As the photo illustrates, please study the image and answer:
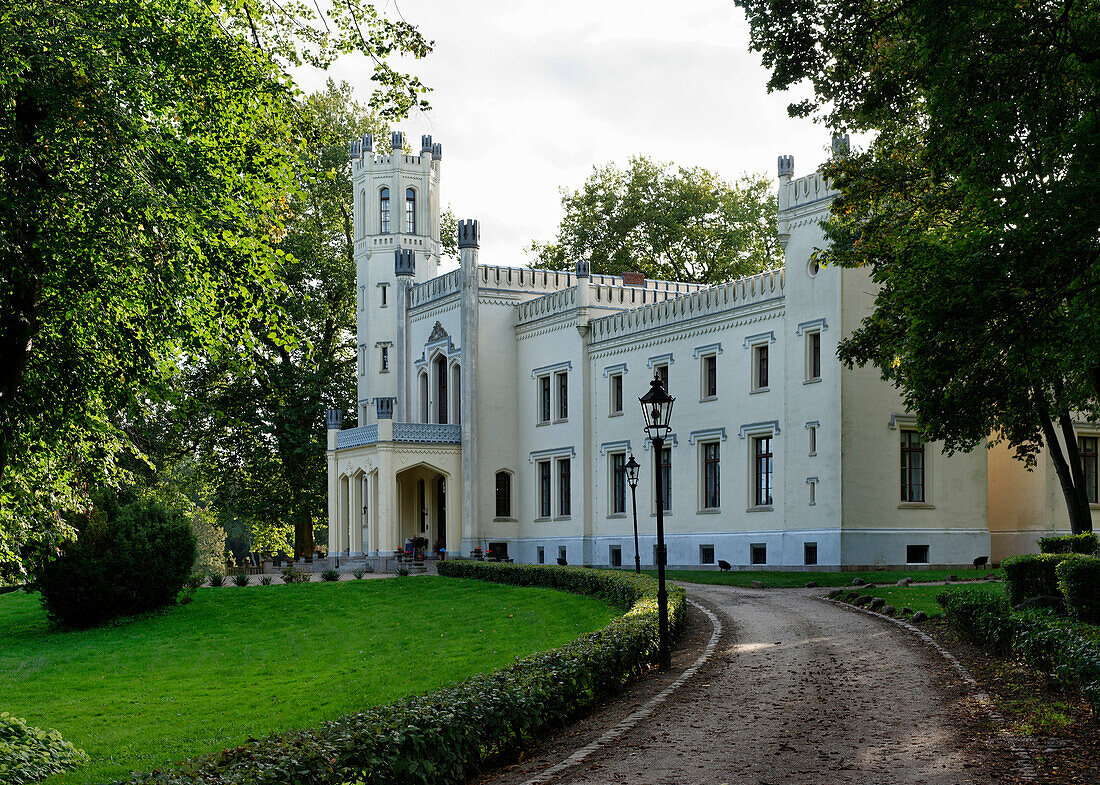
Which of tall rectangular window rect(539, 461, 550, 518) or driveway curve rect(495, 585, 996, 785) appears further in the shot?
tall rectangular window rect(539, 461, 550, 518)

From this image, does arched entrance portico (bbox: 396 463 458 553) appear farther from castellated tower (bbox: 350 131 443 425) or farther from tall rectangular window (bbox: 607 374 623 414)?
tall rectangular window (bbox: 607 374 623 414)

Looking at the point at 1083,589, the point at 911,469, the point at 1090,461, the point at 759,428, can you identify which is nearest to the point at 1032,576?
the point at 1083,589

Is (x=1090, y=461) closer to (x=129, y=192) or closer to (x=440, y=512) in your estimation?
(x=440, y=512)

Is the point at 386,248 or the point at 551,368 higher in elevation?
the point at 386,248

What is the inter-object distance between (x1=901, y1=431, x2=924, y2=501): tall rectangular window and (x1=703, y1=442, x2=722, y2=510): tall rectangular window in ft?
20.9

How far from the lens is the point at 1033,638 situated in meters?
13.0

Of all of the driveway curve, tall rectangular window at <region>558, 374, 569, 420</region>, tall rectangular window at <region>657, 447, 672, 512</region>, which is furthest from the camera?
tall rectangular window at <region>558, 374, 569, 420</region>

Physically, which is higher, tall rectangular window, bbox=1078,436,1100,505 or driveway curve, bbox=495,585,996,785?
tall rectangular window, bbox=1078,436,1100,505

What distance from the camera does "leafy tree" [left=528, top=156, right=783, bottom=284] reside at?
190 feet

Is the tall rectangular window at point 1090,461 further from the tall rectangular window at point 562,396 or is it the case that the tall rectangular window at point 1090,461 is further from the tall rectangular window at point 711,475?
the tall rectangular window at point 562,396

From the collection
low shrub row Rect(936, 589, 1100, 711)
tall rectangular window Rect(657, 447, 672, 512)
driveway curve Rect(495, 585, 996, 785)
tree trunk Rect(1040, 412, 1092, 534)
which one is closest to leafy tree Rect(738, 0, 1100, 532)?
low shrub row Rect(936, 589, 1100, 711)

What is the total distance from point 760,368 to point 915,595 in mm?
13753

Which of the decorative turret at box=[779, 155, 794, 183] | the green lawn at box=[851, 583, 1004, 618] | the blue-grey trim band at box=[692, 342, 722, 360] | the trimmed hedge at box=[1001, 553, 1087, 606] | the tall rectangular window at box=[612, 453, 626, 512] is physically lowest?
the green lawn at box=[851, 583, 1004, 618]

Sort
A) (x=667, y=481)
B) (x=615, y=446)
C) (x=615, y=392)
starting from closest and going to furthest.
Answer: (x=667, y=481), (x=615, y=446), (x=615, y=392)
